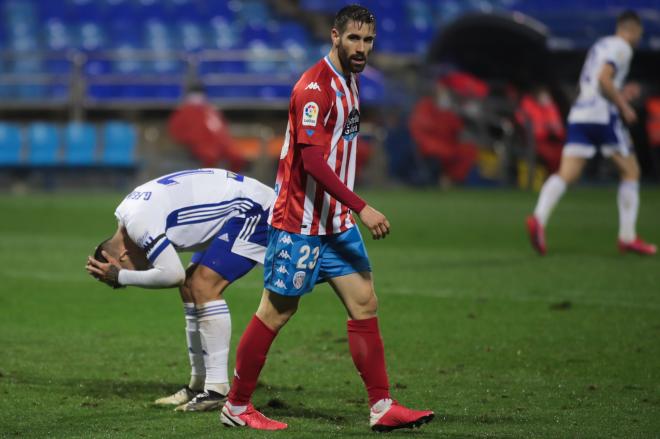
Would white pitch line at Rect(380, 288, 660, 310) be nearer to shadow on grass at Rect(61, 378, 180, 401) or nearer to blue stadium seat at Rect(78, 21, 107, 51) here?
shadow on grass at Rect(61, 378, 180, 401)

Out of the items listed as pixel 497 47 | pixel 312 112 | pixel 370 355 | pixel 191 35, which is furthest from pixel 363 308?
pixel 191 35

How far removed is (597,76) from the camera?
1196 centimetres

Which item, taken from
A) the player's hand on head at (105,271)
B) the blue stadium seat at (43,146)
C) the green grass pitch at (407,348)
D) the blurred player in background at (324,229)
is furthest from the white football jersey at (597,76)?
the blue stadium seat at (43,146)

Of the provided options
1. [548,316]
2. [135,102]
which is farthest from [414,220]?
[135,102]

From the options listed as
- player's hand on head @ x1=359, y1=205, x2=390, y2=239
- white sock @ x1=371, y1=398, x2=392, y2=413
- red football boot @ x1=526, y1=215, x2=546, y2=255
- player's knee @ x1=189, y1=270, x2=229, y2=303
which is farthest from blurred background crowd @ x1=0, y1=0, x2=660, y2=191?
player's hand on head @ x1=359, y1=205, x2=390, y2=239

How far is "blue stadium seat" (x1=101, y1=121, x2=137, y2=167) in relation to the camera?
76.2ft

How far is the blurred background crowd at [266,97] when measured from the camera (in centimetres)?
2289

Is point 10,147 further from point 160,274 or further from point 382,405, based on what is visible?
point 382,405

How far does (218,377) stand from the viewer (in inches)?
236

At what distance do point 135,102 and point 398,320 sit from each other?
16.6 m

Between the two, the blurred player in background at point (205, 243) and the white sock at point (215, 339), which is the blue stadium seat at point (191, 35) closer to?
the blurred player in background at point (205, 243)

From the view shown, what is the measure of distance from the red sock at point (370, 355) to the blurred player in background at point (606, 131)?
684 centimetres

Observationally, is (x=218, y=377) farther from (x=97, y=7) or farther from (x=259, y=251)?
(x=97, y=7)

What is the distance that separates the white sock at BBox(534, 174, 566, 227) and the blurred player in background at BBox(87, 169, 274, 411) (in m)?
6.36
